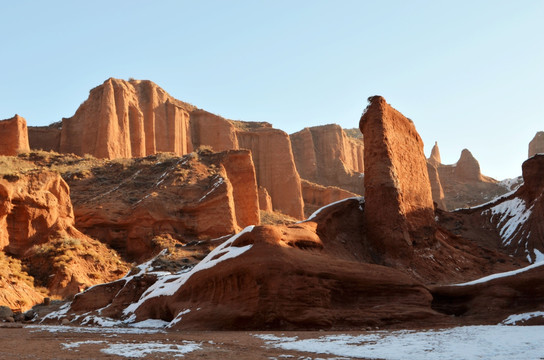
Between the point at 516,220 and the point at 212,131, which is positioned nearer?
the point at 516,220

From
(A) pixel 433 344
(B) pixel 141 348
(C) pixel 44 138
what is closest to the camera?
(A) pixel 433 344

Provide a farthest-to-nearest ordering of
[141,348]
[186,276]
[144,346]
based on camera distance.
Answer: [186,276], [144,346], [141,348]

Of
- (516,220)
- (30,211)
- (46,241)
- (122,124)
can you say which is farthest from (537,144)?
(30,211)

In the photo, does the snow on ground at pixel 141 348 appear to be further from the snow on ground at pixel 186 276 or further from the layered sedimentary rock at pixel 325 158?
the layered sedimentary rock at pixel 325 158

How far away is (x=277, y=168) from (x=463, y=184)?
129 ft

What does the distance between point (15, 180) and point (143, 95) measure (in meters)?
33.9

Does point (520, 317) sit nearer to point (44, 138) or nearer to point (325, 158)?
point (44, 138)

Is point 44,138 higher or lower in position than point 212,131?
lower

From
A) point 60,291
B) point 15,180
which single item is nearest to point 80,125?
point 15,180

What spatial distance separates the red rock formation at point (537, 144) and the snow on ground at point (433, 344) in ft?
316

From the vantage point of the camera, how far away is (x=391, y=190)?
22.0m

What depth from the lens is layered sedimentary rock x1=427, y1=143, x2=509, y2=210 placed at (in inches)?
3342

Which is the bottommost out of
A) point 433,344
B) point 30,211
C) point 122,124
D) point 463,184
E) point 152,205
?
point 433,344

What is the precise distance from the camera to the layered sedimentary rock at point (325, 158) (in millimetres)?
88750
